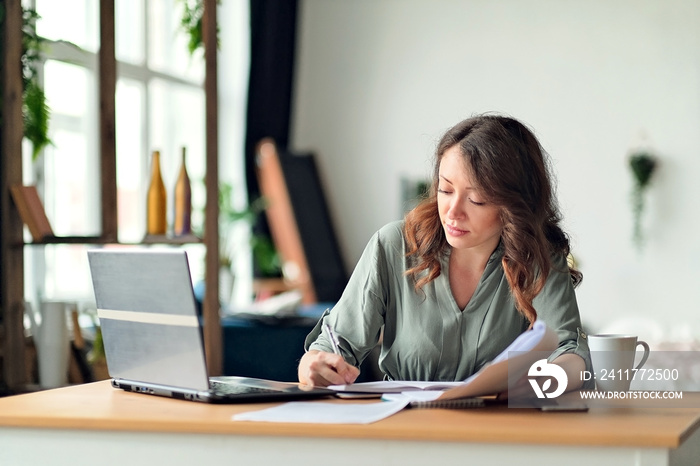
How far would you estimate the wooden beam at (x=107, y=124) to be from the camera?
11.5 ft

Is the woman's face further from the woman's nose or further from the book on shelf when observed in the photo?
the book on shelf

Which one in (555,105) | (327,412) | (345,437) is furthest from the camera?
(555,105)

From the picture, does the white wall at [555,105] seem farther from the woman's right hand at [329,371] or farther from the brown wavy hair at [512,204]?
the woman's right hand at [329,371]

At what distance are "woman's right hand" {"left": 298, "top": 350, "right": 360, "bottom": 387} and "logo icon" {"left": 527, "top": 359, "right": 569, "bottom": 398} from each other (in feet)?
1.18

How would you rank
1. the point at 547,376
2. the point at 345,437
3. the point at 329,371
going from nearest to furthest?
the point at 345,437
the point at 547,376
the point at 329,371

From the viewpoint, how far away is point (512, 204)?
76.7 inches

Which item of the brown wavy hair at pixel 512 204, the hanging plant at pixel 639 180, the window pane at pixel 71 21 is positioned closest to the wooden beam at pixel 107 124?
the window pane at pixel 71 21

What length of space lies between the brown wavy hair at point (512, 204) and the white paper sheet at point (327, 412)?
19.4 inches

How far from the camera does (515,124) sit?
202 centimetres

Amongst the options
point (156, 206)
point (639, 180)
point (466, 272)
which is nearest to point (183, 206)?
point (156, 206)

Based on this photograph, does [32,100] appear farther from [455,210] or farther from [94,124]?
[455,210]

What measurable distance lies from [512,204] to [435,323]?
321mm

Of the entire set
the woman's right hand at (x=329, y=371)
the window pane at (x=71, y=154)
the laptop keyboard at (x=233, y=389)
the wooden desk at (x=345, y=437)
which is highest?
the window pane at (x=71, y=154)

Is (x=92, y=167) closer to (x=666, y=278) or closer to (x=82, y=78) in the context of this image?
(x=82, y=78)
